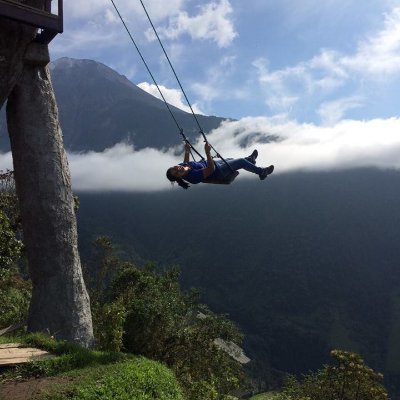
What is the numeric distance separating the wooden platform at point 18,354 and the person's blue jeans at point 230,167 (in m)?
5.85

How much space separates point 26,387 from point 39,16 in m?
7.93

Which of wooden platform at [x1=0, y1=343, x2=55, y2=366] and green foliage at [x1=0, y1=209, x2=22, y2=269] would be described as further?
green foliage at [x1=0, y1=209, x2=22, y2=269]

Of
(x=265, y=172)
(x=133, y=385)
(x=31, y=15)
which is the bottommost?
(x=133, y=385)

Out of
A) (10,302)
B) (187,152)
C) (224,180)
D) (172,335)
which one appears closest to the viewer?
(224,180)

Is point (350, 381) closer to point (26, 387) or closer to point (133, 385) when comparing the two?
point (133, 385)

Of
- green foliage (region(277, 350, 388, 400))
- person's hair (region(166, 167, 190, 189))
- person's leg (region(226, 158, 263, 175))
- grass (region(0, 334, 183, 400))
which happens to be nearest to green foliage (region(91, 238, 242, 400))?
grass (region(0, 334, 183, 400))

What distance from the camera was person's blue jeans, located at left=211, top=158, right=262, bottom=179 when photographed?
12505mm

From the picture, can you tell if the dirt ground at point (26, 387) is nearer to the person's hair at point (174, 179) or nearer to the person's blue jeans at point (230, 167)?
the person's hair at point (174, 179)

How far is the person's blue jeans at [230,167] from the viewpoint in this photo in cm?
1251

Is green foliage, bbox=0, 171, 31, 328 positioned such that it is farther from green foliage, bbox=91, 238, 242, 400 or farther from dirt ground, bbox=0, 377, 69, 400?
dirt ground, bbox=0, 377, 69, 400

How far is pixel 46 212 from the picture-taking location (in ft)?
38.7

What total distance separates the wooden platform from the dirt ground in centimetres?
57

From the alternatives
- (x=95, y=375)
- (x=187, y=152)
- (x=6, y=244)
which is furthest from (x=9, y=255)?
(x=95, y=375)

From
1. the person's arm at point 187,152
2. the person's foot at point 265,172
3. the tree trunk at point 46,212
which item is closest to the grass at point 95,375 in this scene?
the tree trunk at point 46,212
